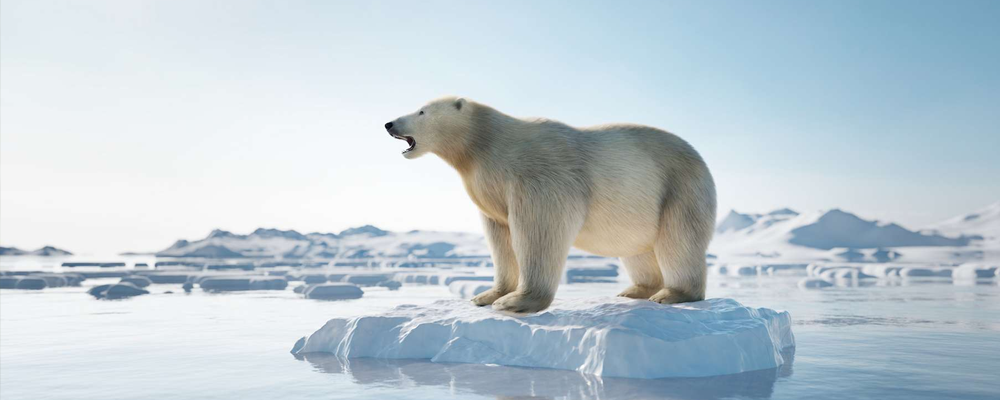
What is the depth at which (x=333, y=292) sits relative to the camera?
22.7 m

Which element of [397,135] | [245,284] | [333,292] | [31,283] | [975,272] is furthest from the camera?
[975,272]

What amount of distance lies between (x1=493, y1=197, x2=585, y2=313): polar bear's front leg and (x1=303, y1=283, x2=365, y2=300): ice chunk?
16.8 metres

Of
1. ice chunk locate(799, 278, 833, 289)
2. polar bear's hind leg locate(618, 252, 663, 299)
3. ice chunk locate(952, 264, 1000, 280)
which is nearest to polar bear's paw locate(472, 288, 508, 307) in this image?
polar bear's hind leg locate(618, 252, 663, 299)

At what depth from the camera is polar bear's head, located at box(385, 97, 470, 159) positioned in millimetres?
6184

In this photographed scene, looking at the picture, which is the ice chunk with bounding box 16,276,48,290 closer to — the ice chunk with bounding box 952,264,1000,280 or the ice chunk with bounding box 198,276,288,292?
the ice chunk with bounding box 198,276,288,292

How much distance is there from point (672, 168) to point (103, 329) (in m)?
11.0

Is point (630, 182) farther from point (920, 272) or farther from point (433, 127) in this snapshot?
point (920, 272)

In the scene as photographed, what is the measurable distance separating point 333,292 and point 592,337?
720 inches

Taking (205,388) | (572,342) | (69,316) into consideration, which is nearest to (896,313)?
(572,342)

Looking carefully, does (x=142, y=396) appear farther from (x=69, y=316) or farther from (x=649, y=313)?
(x=69, y=316)

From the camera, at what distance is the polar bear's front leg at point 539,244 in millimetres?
5895

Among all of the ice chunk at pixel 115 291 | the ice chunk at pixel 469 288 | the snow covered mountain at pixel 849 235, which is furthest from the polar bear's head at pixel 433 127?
the snow covered mountain at pixel 849 235

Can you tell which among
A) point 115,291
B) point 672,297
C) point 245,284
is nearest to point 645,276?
point 672,297

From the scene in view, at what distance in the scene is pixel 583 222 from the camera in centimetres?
623
